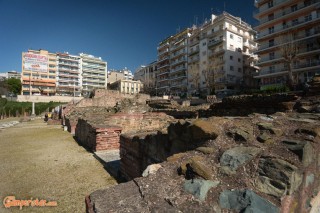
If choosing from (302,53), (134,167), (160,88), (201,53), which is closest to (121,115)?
(134,167)

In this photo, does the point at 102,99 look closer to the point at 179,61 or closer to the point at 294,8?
the point at 294,8

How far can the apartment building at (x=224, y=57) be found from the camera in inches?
1948

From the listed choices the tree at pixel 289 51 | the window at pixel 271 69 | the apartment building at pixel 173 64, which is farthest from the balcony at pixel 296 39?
the apartment building at pixel 173 64

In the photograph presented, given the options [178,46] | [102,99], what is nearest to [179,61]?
[178,46]

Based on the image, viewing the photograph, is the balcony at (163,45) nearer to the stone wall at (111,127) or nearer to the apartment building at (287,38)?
the apartment building at (287,38)

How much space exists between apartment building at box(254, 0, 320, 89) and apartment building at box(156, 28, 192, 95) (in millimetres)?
25611

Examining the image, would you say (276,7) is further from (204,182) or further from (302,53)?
(204,182)

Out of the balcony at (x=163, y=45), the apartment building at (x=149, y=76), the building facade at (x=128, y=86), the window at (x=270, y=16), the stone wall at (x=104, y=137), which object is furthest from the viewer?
the building facade at (x=128, y=86)

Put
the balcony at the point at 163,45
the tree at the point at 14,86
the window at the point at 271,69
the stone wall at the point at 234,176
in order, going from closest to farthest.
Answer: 1. the stone wall at the point at 234,176
2. the window at the point at 271,69
3. the balcony at the point at 163,45
4. the tree at the point at 14,86

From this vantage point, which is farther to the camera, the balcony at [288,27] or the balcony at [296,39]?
the balcony at [288,27]

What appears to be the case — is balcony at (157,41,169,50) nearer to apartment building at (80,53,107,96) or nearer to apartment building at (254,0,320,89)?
apartment building at (80,53,107,96)

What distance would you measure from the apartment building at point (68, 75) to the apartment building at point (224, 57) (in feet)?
170

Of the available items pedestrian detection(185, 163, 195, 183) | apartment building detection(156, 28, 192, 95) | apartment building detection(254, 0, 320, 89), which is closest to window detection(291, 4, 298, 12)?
apartment building detection(254, 0, 320, 89)

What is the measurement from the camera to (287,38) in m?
36.8
